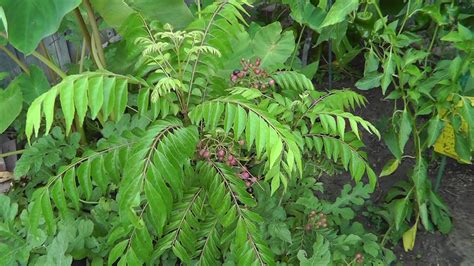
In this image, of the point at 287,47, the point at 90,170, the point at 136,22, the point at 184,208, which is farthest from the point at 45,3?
the point at 287,47

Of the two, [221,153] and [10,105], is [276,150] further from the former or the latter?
[10,105]

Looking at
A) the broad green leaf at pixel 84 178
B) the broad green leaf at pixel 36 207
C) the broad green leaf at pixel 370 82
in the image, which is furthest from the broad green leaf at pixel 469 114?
the broad green leaf at pixel 36 207

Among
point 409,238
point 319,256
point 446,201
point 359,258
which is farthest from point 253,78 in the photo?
point 446,201

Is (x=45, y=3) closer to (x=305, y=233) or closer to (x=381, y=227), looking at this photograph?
(x=305, y=233)

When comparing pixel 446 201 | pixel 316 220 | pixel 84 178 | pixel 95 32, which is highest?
pixel 95 32

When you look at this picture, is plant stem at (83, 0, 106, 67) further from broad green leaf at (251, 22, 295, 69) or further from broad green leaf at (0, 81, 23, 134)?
broad green leaf at (251, 22, 295, 69)

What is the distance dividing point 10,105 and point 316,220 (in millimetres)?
1254

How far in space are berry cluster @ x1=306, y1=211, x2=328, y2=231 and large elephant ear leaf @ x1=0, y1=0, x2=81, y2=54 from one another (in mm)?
1024

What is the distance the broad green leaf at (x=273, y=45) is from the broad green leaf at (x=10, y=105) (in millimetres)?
956

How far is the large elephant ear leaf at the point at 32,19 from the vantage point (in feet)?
4.55

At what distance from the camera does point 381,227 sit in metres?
2.00

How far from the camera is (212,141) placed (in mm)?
1478

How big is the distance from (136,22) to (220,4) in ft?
0.88

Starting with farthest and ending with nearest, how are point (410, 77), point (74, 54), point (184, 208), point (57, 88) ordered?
point (74, 54), point (410, 77), point (184, 208), point (57, 88)
